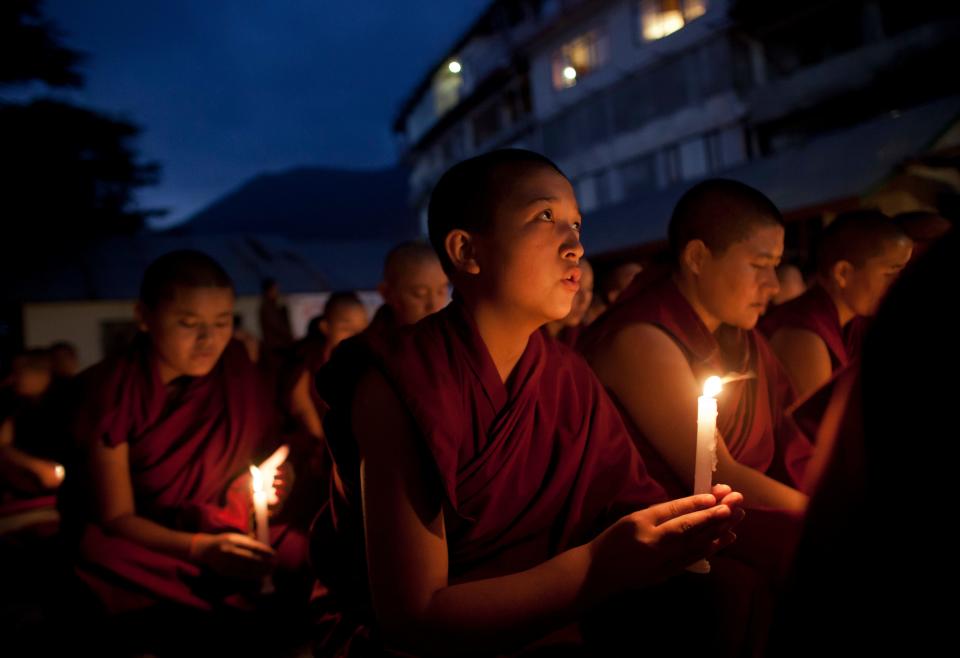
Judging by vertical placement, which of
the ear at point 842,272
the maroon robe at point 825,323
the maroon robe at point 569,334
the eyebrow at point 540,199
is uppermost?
the eyebrow at point 540,199

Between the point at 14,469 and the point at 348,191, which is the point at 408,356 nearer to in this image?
the point at 14,469

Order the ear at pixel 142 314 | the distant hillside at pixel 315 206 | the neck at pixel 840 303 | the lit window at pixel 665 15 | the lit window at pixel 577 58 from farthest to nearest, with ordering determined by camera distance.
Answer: the distant hillside at pixel 315 206
the lit window at pixel 577 58
the lit window at pixel 665 15
the neck at pixel 840 303
the ear at pixel 142 314

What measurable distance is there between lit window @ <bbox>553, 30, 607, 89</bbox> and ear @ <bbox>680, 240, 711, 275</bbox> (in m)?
19.7

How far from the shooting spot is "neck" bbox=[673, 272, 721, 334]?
2.53m

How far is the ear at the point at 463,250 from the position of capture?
1.74 m

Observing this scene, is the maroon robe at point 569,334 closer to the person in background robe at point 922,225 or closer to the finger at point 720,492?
the person in background robe at point 922,225

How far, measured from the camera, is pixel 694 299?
2.54 metres

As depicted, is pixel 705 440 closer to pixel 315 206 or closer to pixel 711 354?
pixel 711 354

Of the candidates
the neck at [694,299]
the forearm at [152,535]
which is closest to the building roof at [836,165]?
the neck at [694,299]

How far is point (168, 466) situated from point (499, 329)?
68.0 inches

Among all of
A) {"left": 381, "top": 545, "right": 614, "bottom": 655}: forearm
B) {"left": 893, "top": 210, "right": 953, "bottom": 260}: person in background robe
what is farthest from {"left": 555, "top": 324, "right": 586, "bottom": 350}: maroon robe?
{"left": 381, "top": 545, "right": 614, "bottom": 655}: forearm

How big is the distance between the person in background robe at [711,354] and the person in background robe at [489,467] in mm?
412

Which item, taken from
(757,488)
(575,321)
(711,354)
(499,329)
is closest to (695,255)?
(711,354)

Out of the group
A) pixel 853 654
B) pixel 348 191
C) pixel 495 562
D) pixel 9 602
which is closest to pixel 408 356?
pixel 495 562
